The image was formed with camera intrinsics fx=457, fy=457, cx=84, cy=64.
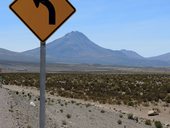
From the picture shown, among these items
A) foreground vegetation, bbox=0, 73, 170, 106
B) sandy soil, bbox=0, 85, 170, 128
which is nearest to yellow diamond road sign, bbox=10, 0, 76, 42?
sandy soil, bbox=0, 85, 170, 128

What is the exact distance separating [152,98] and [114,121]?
713 inches

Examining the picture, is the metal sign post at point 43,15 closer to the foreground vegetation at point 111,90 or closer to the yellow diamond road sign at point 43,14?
the yellow diamond road sign at point 43,14

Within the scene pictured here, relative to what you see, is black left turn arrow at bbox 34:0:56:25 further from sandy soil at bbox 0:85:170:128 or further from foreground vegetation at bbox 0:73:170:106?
foreground vegetation at bbox 0:73:170:106

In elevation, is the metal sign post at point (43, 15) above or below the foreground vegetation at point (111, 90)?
above

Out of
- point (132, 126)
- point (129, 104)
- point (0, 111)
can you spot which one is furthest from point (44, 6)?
point (129, 104)

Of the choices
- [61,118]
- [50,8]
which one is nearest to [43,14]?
[50,8]

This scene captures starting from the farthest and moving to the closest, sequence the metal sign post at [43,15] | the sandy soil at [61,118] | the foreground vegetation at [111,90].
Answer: the foreground vegetation at [111,90] → the sandy soil at [61,118] → the metal sign post at [43,15]

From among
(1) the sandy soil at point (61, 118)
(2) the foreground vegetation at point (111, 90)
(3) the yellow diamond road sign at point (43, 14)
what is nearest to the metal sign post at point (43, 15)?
(3) the yellow diamond road sign at point (43, 14)

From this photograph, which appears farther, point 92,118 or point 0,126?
point 92,118

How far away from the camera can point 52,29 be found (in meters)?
7.14

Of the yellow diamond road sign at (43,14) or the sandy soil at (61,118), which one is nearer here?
the yellow diamond road sign at (43,14)

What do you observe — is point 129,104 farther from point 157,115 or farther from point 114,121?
point 114,121

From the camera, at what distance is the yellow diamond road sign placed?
7.07 metres

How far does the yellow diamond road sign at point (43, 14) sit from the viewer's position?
23.2 feet
